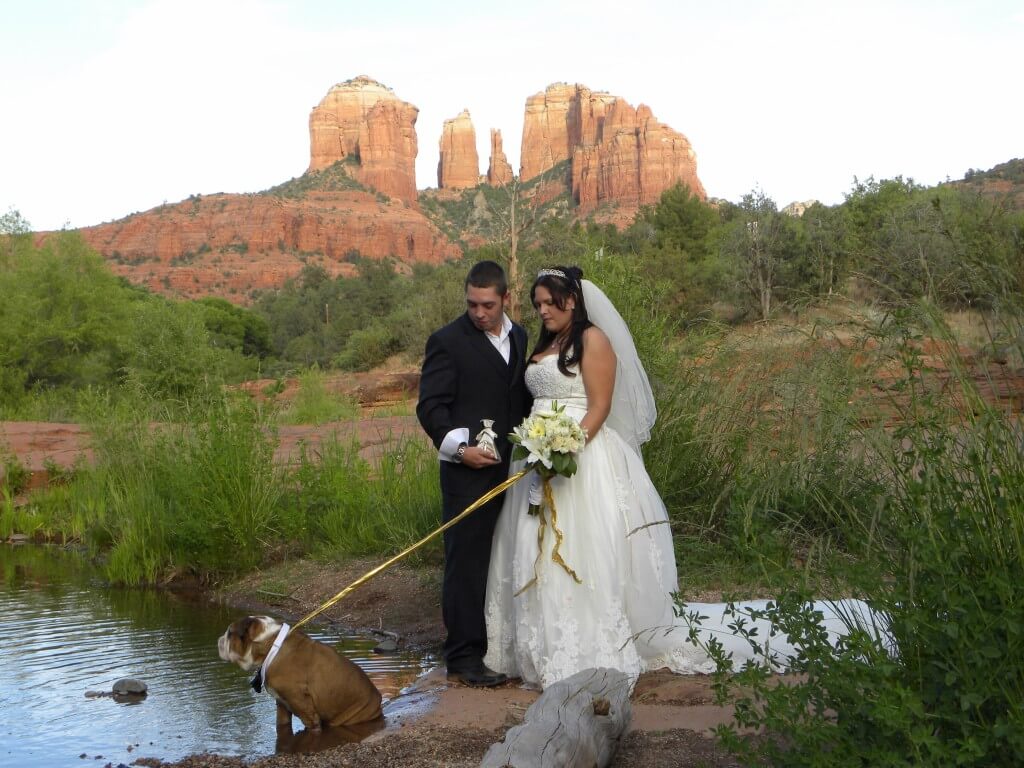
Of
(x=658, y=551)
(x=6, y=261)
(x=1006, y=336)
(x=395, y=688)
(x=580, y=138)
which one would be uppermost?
(x=580, y=138)

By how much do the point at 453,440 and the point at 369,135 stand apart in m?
131

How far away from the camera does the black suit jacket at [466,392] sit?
18.0 feet

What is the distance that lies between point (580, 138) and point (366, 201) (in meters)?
37.0

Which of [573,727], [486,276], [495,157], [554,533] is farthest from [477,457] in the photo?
[495,157]

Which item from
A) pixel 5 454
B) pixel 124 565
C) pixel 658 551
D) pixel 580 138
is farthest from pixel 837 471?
pixel 580 138

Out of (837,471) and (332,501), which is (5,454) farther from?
(837,471)

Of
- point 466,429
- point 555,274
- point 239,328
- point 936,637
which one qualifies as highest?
point 239,328

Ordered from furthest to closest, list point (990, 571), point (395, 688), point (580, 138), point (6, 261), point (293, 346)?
1. point (580, 138)
2. point (293, 346)
3. point (6, 261)
4. point (395, 688)
5. point (990, 571)

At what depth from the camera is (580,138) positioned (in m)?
146

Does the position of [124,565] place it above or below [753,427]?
below

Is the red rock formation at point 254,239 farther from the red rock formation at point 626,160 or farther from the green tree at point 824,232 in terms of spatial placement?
the green tree at point 824,232

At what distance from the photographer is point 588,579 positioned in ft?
17.4

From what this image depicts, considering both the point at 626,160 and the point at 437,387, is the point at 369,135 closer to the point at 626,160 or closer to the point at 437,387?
the point at 626,160

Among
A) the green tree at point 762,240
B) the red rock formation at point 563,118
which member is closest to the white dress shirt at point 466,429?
the green tree at point 762,240
